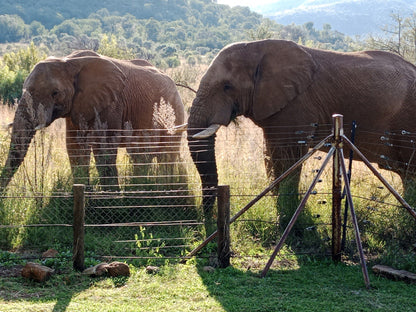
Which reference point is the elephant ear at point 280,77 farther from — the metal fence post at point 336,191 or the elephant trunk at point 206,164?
the metal fence post at point 336,191

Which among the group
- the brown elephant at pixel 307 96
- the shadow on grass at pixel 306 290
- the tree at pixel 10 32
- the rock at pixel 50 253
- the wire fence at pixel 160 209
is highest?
the tree at pixel 10 32

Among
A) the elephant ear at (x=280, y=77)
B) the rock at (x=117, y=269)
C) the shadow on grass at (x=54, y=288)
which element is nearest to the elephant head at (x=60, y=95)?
the shadow on grass at (x=54, y=288)

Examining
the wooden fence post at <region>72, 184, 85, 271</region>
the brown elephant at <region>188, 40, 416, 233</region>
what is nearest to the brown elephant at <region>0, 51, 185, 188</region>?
the brown elephant at <region>188, 40, 416, 233</region>

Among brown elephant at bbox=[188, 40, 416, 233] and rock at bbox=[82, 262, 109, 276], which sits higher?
brown elephant at bbox=[188, 40, 416, 233]

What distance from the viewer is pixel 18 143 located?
8336 mm

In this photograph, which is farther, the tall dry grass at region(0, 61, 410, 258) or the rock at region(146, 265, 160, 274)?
the tall dry grass at region(0, 61, 410, 258)

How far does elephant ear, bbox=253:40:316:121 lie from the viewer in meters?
7.94

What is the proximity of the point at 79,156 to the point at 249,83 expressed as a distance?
112 inches

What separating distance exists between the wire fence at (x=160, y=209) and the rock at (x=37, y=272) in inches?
22.8

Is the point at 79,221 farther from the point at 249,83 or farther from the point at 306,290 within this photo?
the point at 249,83

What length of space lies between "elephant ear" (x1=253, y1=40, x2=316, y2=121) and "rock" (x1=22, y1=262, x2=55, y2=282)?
12.1ft

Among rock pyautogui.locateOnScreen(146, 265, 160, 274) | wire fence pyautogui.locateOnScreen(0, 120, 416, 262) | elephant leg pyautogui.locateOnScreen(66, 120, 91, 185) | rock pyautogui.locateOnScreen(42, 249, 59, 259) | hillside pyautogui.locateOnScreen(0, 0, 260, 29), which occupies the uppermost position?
hillside pyautogui.locateOnScreen(0, 0, 260, 29)

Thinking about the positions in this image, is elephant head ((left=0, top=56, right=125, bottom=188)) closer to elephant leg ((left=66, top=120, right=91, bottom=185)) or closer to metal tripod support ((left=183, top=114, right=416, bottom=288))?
elephant leg ((left=66, top=120, right=91, bottom=185))

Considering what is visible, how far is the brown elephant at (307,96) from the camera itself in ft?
26.0
